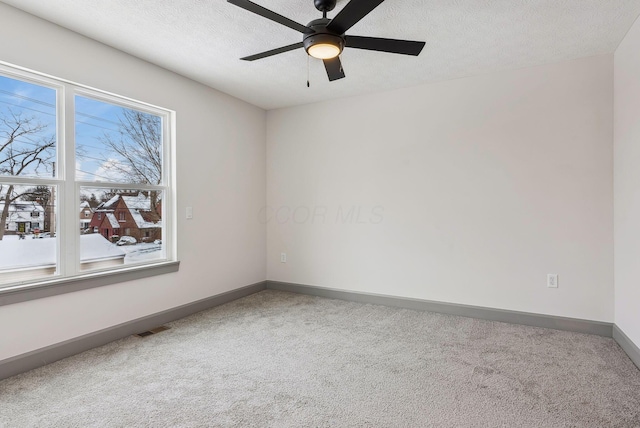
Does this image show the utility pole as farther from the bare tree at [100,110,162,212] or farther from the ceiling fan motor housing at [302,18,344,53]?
the ceiling fan motor housing at [302,18,344,53]

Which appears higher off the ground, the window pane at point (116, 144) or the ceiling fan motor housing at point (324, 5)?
the ceiling fan motor housing at point (324, 5)

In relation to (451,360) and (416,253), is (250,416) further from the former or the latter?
(416,253)

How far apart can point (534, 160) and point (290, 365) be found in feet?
9.41

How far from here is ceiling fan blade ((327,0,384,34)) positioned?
67.5 inches

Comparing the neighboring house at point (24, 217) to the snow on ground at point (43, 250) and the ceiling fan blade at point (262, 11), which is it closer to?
the snow on ground at point (43, 250)

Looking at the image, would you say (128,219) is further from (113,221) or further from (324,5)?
(324,5)

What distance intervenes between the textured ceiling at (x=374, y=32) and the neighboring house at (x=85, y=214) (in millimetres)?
1342

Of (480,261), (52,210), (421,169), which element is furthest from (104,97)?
(480,261)

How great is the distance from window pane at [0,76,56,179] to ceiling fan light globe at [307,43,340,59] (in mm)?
2036

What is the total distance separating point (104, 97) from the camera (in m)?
2.90

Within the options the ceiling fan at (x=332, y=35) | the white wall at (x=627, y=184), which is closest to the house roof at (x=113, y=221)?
the ceiling fan at (x=332, y=35)

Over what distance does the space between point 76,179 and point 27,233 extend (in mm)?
514

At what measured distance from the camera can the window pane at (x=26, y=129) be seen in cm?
234

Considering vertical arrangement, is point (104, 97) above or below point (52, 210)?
above
